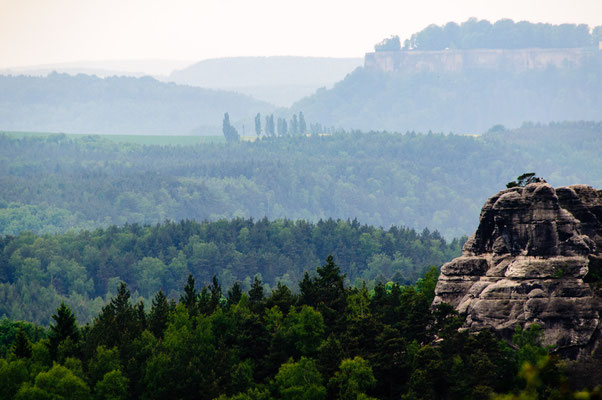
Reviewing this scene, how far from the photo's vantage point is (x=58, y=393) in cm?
9581

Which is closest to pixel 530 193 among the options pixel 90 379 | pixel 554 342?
pixel 554 342

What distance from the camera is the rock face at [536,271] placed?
90.4 m

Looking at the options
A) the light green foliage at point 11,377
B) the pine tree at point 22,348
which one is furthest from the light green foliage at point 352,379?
the pine tree at point 22,348

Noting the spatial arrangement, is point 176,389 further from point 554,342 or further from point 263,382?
point 554,342

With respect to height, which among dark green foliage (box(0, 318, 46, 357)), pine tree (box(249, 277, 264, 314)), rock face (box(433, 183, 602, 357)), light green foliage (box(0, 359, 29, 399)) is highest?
rock face (box(433, 183, 602, 357))

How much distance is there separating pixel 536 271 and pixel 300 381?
65.6 feet

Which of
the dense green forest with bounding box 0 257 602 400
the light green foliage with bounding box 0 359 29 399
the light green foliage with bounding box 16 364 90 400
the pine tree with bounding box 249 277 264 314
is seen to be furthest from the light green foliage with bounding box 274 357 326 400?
the light green foliage with bounding box 0 359 29 399

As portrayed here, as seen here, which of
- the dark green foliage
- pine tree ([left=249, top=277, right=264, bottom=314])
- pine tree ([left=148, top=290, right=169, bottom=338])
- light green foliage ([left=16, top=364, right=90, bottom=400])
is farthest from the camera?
the dark green foliage

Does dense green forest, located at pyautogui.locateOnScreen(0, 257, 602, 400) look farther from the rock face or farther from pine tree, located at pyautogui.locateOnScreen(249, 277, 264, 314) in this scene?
the rock face

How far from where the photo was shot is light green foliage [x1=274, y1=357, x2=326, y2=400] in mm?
92688

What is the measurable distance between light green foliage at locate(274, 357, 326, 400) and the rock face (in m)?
12.4

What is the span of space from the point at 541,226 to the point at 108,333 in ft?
143

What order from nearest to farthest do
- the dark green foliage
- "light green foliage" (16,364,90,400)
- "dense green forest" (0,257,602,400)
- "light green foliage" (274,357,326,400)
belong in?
"dense green forest" (0,257,602,400)
"light green foliage" (274,357,326,400)
"light green foliage" (16,364,90,400)
the dark green foliage

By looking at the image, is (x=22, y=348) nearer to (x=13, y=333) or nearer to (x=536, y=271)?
(x=536, y=271)
